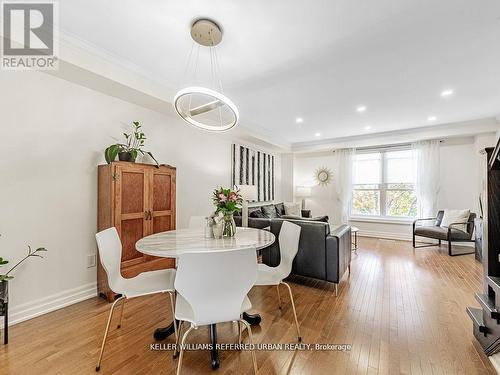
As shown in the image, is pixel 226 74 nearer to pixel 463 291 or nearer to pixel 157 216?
pixel 157 216

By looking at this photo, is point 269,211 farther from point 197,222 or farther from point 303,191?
point 197,222

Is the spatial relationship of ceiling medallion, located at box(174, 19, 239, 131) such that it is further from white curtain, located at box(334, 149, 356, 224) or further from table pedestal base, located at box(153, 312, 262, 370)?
white curtain, located at box(334, 149, 356, 224)

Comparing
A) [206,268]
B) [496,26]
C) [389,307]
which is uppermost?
[496,26]

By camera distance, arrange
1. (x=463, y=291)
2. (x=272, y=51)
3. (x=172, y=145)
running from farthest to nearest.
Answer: (x=172, y=145) < (x=463, y=291) < (x=272, y=51)

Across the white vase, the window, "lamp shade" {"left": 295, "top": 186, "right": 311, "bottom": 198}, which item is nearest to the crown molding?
the window

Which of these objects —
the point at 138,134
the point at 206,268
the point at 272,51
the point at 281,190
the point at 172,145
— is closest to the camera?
the point at 206,268

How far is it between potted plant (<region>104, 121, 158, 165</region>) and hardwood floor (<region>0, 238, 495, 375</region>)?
1.66m

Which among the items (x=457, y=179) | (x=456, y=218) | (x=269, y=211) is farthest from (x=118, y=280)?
(x=457, y=179)

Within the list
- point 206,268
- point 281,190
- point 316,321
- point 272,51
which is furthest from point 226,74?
point 281,190

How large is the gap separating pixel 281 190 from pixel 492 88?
4.97 m

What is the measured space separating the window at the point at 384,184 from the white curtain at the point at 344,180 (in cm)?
24

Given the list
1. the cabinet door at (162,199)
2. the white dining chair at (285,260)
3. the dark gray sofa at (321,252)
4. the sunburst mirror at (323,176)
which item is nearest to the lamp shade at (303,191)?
the sunburst mirror at (323,176)

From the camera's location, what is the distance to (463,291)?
2.75 meters

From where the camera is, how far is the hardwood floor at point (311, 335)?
1.58m
